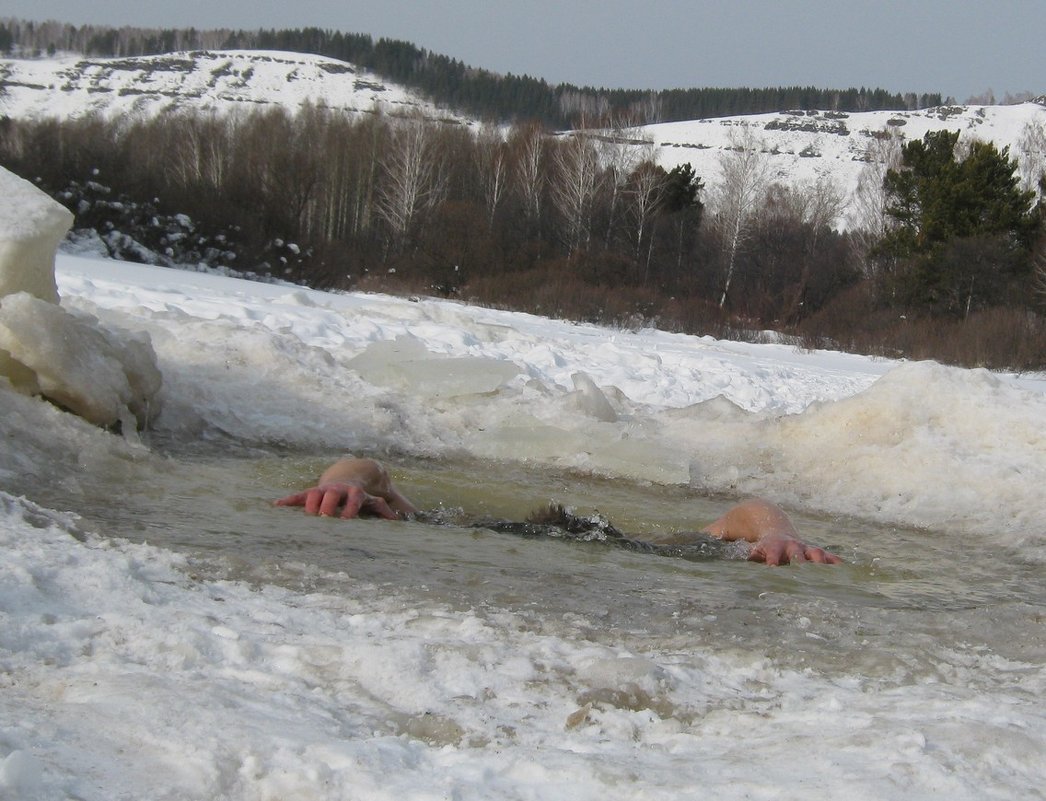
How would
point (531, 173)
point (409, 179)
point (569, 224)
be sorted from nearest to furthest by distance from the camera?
point (409, 179) < point (569, 224) < point (531, 173)

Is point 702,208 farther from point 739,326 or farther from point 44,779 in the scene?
point 44,779

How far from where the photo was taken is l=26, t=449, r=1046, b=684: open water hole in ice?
278 cm

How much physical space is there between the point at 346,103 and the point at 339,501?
7555 cm

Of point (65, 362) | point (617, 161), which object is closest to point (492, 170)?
point (617, 161)

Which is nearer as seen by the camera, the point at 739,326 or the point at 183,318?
the point at 183,318

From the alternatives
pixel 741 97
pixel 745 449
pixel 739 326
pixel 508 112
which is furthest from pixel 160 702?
pixel 741 97

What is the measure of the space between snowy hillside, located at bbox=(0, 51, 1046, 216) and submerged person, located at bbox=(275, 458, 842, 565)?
60.0m

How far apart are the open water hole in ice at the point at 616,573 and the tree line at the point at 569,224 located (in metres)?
17.1

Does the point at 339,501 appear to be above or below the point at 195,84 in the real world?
below

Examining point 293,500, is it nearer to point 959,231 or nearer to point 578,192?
point 959,231

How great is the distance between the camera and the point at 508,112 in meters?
83.4

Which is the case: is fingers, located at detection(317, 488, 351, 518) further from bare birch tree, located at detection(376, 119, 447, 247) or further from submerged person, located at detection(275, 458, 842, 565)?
bare birch tree, located at detection(376, 119, 447, 247)

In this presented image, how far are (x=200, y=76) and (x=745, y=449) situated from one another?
83.9 metres

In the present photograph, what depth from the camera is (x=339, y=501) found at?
4344 millimetres
